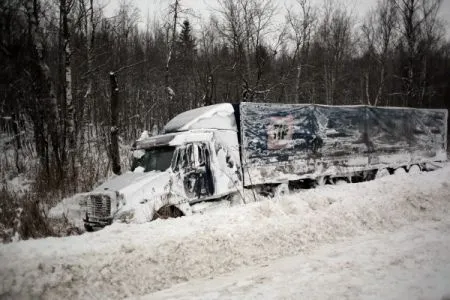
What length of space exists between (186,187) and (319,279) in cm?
416

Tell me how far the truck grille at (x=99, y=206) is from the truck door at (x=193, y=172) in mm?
1495

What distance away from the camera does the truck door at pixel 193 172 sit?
7.80 m

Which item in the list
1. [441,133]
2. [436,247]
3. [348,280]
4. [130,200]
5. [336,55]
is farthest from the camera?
[336,55]

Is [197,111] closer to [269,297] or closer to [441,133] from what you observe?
[269,297]

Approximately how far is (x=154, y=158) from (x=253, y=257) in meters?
3.93

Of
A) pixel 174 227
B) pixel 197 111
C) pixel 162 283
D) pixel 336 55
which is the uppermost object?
pixel 336 55

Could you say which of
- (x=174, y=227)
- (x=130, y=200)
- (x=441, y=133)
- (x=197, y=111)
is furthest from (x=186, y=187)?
(x=441, y=133)

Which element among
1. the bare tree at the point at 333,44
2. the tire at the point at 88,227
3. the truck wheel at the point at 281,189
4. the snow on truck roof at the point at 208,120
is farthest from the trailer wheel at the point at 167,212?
the bare tree at the point at 333,44

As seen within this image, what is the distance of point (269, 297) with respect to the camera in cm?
402

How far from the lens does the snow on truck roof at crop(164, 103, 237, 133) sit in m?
9.04

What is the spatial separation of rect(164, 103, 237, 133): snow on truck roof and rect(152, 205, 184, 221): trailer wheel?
90.7 inches

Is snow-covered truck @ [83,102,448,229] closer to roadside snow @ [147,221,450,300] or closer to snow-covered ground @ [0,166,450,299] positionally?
snow-covered ground @ [0,166,450,299]

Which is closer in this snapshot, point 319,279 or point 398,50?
point 319,279

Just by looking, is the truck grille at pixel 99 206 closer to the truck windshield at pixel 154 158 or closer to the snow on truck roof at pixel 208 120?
the truck windshield at pixel 154 158
